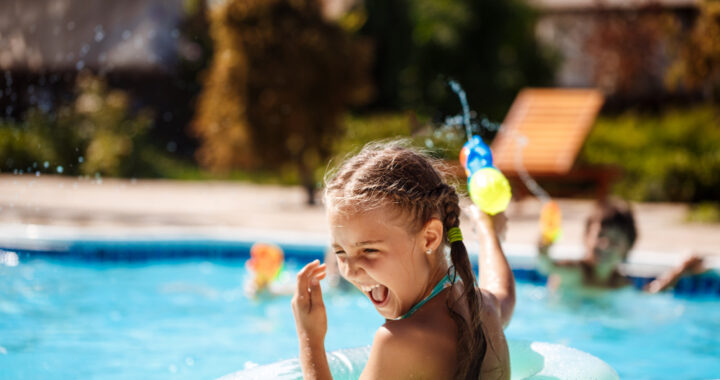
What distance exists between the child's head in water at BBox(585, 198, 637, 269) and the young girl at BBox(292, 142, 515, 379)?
309cm

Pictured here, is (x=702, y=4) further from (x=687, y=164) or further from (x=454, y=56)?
(x=454, y=56)

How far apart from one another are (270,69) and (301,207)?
1988 mm

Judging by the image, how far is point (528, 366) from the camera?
247 centimetres

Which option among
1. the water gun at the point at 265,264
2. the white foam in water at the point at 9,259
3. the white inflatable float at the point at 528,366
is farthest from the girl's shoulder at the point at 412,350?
the white foam in water at the point at 9,259

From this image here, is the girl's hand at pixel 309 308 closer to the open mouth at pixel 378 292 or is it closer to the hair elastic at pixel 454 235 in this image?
the open mouth at pixel 378 292

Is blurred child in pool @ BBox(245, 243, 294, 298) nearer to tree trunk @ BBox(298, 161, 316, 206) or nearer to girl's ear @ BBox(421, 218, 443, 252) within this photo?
girl's ear @ BBox(421, 218, 443, 252)

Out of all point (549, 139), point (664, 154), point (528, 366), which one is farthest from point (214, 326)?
point (664, 154)

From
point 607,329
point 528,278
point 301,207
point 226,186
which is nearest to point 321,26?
point 301,207

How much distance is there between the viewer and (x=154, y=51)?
63.3 feet

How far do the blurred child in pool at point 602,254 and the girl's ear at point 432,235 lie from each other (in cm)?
300

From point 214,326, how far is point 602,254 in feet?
8.16

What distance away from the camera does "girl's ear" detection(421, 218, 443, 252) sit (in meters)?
1.86

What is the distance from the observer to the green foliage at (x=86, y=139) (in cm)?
1439

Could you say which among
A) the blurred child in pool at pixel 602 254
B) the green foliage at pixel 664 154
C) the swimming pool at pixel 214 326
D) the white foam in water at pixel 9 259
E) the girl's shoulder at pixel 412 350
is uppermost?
the girl's shoulder at pixel 412 350
